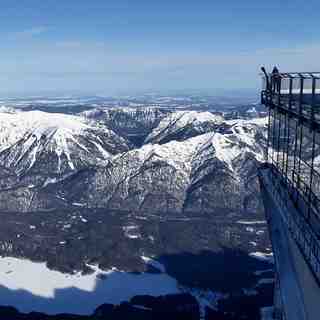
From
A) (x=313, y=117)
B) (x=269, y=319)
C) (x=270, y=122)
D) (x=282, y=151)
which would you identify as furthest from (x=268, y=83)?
(x=269, y=319)

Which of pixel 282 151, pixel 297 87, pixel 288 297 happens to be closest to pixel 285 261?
pixel 288 297

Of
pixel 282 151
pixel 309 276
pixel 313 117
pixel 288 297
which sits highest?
pixel 313 117

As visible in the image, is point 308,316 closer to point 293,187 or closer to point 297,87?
point 293,187

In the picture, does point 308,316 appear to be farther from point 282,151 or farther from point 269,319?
point 269,319

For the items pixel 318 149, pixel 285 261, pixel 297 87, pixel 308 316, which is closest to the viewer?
pixel 308 316

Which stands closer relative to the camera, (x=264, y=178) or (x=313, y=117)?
(x=313, y=117)

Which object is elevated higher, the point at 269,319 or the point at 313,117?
the point at 313,117

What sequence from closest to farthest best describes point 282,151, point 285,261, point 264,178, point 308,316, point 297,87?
point 308,316
point 297,87
point 285,261
point 282,151
point 264,178
